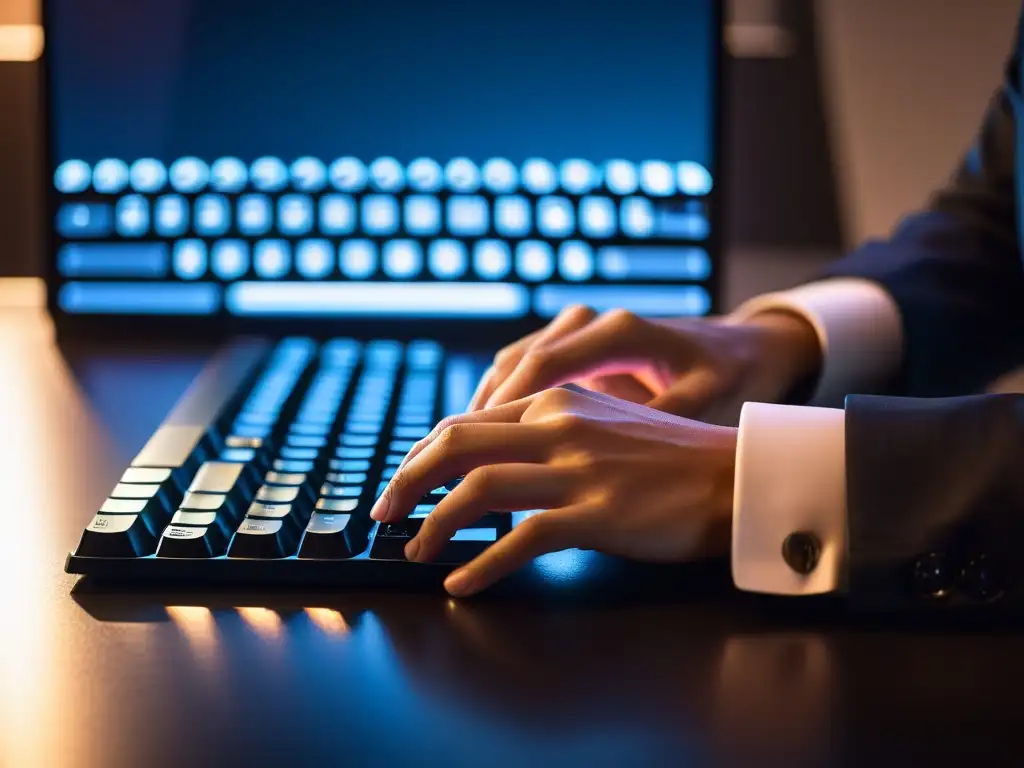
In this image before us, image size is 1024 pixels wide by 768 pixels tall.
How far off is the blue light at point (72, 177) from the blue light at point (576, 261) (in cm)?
45

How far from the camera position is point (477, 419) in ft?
1.97

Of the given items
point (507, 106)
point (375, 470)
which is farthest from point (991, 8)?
point (375, 470)

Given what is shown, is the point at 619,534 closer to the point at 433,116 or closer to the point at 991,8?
the point at 433,116

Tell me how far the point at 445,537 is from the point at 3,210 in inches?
35.3

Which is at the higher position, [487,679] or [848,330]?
[848,330]

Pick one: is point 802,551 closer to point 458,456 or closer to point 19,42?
point 458,456

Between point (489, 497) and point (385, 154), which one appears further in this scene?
point (385, 154)

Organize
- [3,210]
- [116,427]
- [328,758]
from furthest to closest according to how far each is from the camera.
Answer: [3,210] → [116,427] → [328,758]

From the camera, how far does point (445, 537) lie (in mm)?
528

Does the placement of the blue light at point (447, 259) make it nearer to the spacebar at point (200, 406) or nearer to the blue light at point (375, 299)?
the blue light at point (375, 299)

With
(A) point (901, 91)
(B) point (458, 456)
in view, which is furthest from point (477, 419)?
(A) point (901, 91)

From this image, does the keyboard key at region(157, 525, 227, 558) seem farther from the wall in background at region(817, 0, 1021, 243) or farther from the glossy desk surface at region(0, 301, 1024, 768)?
the wall in background at region(817, 0, 1021, 243)

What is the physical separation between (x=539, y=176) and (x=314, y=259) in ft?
0.74

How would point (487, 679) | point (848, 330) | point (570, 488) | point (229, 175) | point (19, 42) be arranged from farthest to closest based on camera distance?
point (19, 42)
point (229, 175)
point (848, 330)
point (570, 488)
point (487, 679)
